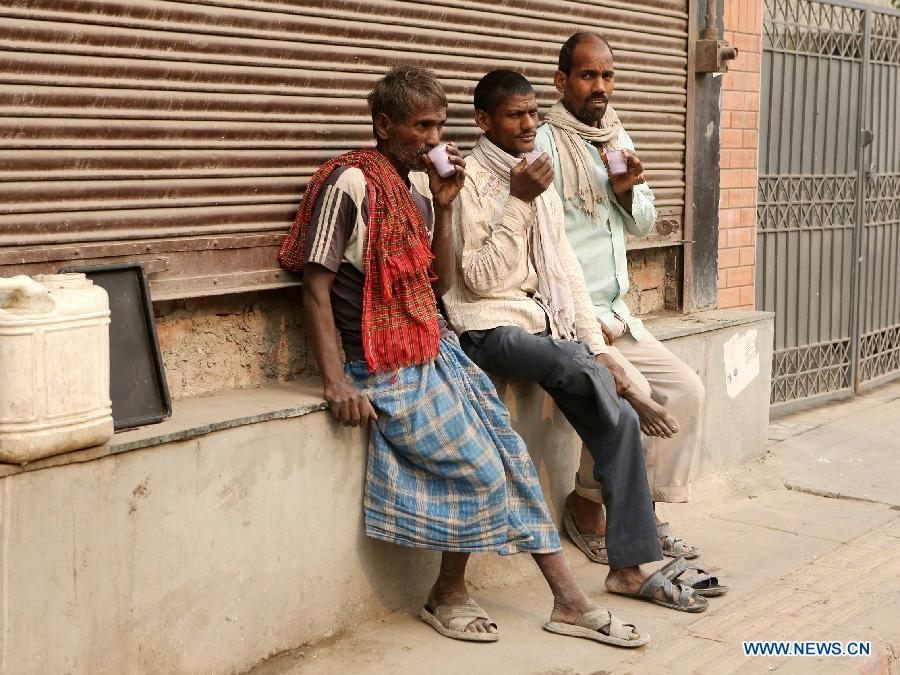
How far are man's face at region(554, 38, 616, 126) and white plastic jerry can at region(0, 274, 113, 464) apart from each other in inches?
95.7

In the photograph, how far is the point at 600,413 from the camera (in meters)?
4.33

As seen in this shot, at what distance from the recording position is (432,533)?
3973 millimetres

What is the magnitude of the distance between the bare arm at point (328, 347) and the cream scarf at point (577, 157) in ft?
4.46

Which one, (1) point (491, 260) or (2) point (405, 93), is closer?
(2) point (405, 93)

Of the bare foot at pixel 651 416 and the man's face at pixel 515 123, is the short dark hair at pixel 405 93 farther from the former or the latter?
the bare foot at pixel 651 416

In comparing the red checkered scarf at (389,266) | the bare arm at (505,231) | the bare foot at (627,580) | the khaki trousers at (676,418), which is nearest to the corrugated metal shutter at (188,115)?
the red checkered scarf at (389,266)

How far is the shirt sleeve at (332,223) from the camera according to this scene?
12.7ft

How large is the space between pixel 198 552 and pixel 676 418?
7.09ft

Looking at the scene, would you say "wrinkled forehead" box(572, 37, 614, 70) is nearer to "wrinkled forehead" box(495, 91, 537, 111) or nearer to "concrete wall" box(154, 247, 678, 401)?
"wrinkled forehead" box(495, 91, 537, 111)

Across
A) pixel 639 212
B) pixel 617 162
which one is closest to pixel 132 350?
pixel 617 162

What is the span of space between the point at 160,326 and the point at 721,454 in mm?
3149

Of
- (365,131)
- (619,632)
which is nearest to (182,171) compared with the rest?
(365,131)

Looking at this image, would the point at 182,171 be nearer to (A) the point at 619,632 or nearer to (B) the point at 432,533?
(B) the point at 432,533

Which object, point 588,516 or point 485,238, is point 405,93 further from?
point 588,516
